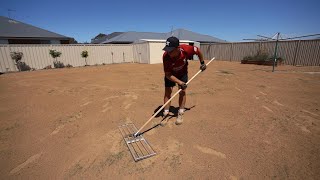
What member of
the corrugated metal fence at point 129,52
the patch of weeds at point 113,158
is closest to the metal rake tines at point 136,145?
the patch of weeds at point 113,158

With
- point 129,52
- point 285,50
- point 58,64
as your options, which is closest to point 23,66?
point 58,64

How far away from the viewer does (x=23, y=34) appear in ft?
51.2

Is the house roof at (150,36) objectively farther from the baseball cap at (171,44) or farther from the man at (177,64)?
the baseball cap at (171,44)

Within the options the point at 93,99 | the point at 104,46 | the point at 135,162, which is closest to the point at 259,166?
the point at 135,162

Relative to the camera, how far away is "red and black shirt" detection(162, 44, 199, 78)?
10.5 ft

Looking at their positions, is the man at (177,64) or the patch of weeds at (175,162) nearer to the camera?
the patch of weeds at (175,162)

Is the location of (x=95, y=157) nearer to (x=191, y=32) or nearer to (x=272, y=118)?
(x=272, y=118)

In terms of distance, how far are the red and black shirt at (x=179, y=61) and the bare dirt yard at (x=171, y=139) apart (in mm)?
932

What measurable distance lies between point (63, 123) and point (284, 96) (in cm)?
535

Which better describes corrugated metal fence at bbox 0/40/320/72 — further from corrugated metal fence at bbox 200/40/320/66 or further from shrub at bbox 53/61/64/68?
shrub at bbox 53/61/64/68

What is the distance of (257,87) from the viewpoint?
5.85 m

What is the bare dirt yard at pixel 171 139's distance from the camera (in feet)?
7.16

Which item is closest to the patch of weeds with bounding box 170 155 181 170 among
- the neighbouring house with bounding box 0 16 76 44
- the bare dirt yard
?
the bare dirt yard

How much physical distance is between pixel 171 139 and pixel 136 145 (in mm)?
549
